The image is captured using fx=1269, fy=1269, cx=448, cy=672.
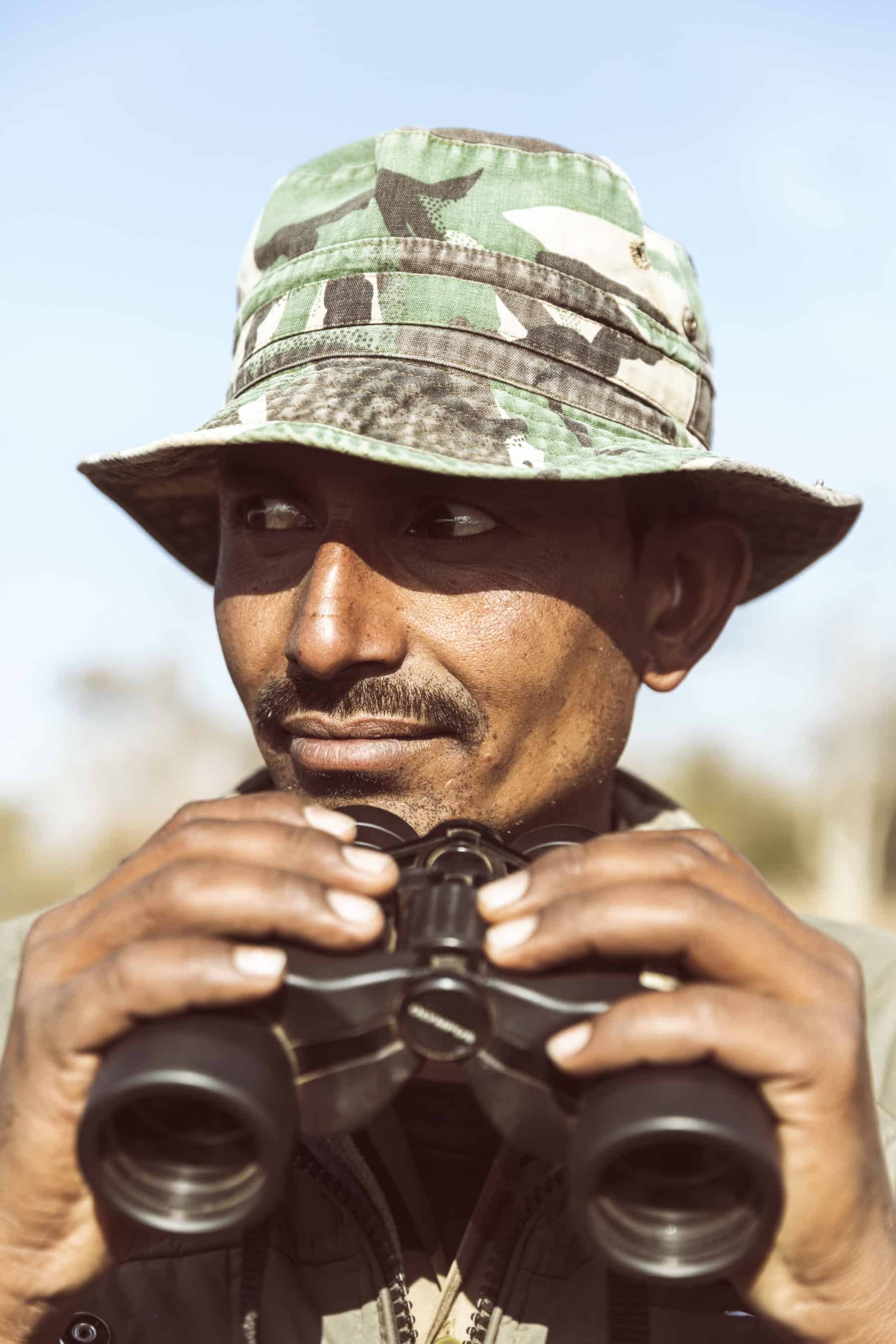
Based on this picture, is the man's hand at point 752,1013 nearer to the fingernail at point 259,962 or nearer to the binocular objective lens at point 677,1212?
the binocular objective lens at point 677,1212

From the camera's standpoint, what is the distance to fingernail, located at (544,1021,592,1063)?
1460 millimetres

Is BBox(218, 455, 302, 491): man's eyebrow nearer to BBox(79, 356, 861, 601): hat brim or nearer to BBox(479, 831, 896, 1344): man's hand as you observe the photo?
BBox(79, 356, 861, 601): hat brim

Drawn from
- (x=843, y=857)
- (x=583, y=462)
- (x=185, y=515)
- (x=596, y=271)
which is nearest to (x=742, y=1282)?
(x=583, y=462)

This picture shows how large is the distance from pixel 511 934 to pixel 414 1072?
0.90 ft

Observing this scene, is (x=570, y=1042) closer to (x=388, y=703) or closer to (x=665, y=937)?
(x=665, y=937)

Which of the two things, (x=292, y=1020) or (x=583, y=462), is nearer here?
(x=292, y=1020)

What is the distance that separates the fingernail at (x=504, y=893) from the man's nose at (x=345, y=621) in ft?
2.63

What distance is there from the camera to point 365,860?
1529 mm

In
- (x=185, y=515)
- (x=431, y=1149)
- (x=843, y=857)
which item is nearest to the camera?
(x=431, y=1149)

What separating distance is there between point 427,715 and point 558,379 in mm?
719

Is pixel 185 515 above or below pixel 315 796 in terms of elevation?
above

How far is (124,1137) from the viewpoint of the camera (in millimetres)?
1543

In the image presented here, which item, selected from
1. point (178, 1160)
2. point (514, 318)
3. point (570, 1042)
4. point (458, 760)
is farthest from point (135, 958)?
point (514, 318)

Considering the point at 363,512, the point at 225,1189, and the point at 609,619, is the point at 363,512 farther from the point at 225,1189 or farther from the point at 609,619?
the point at 225,1189
